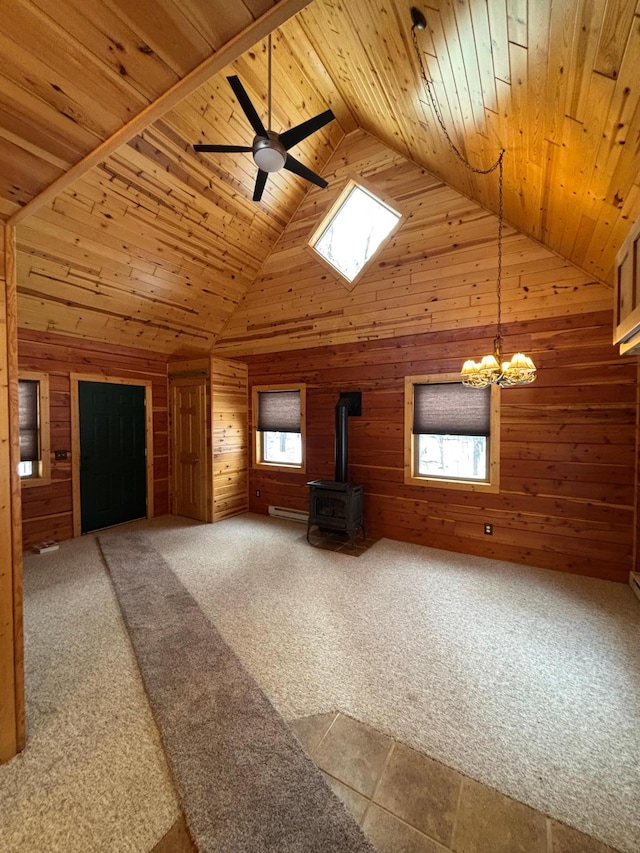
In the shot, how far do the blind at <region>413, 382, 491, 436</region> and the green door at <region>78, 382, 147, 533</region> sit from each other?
13.7 ft

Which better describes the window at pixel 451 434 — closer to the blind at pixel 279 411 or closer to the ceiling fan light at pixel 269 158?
the blind at pixel 279 411

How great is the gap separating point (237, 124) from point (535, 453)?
→ 4418 mm

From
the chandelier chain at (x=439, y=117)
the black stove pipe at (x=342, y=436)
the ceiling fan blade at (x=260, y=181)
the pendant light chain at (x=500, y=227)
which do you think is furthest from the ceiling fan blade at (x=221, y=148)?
the black stove pipe at (x=342, y=436)

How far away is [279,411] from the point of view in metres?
5.38

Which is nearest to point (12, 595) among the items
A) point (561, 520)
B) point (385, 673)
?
point (385, 673)

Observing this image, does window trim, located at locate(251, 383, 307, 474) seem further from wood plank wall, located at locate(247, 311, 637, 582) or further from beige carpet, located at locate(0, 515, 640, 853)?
beige carpet, located at locate(0, 515, 640, 853)

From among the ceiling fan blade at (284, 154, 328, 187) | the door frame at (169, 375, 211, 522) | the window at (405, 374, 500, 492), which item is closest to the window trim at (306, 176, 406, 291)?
the ceiling fan blade at (284, 154, 328, 187)

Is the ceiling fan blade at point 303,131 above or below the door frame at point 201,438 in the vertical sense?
above

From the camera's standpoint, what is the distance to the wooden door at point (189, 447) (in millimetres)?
5141

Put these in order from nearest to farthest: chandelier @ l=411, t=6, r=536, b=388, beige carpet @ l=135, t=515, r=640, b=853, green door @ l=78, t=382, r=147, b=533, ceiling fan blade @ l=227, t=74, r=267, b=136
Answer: beige carpet @ l=135, t=515, r=640, b=853, ceiling fan blade @ l=227, t=74, r=267, b=136, chandelier @ l=411, t=6, r=536, b=388, green door @ l=78, t=382, r=147, b=533

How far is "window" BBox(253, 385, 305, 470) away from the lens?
5.19 m

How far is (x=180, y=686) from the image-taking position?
196 cm

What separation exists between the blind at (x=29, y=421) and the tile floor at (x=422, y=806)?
447 cm

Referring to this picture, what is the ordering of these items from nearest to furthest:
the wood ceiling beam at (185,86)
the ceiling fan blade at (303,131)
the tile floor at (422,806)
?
the wood ceiling beam at (185,86)
the tile floor at (422,806)
the ceiling fan blade at (303,131)
